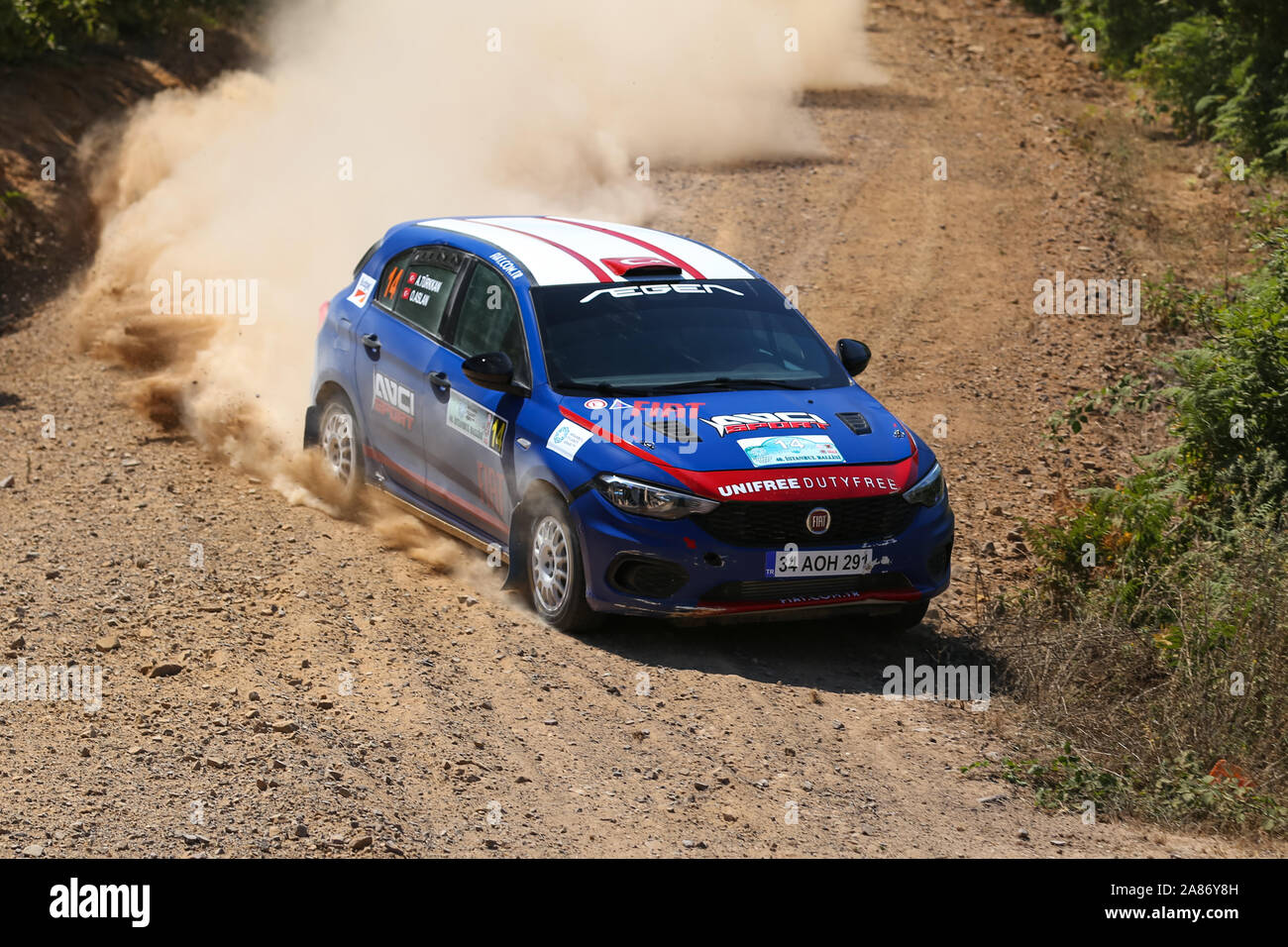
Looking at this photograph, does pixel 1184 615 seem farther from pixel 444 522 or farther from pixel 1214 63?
pixel 1214 63

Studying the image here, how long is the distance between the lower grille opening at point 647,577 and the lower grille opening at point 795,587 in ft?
0.55

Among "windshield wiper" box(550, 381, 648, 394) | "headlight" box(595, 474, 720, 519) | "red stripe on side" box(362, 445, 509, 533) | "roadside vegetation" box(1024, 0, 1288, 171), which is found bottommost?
"red stripe on side" box(362, 445, 509, 533)

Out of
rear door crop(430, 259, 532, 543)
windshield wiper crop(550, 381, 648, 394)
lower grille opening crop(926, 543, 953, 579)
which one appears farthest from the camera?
rear door crop(430, 259, 532, 543)

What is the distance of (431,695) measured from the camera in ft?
21.4

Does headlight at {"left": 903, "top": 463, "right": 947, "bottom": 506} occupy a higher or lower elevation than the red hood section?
lower

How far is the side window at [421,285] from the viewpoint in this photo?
28.6 feet

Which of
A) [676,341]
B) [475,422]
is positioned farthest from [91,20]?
[676,341]

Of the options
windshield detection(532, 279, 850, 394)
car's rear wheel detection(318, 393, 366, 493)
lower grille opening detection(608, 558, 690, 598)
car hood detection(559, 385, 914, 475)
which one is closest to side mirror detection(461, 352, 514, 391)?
windshield detection(532, 279, 850, 394)

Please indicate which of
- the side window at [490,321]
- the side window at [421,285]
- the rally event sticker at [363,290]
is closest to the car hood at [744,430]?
the side window at [490,321]

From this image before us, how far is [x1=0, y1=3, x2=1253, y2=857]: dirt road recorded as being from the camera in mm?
5344

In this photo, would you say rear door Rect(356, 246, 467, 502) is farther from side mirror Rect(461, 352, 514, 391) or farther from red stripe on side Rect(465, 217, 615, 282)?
side mirror Rect(461, 352, 514, 391)

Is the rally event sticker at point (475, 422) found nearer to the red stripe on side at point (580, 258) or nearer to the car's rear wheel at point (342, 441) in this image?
the red stripe on side at point (580, 258)

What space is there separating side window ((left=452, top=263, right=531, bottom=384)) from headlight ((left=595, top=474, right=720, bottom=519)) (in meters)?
1.07

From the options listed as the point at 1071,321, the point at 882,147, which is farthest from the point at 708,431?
the point at 882,147
